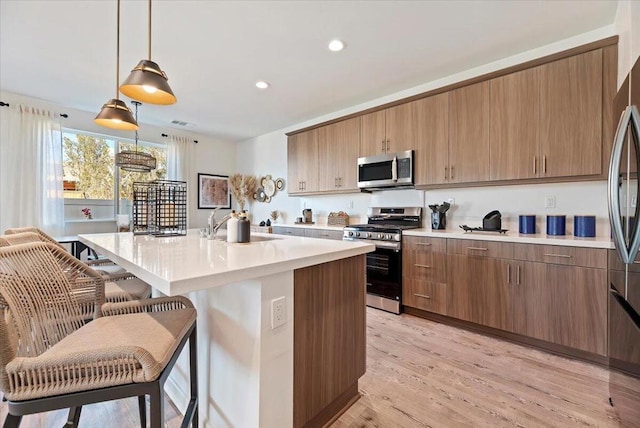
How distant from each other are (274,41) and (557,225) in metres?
3.01

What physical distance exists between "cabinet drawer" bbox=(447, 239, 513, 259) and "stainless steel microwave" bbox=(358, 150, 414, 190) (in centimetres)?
90

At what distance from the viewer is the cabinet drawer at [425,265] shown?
9.54 ft

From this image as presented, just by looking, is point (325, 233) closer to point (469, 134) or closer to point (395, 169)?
point (395, 169)

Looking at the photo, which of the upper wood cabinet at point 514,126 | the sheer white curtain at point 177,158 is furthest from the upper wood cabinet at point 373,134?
the sheer white curtain at point 177,158

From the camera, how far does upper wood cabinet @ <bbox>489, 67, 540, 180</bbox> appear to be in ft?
8.40

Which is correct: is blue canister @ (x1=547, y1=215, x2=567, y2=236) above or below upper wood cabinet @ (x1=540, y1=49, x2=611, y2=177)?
below

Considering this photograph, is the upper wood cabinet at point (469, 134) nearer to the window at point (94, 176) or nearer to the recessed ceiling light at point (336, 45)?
the recessed ceiling light at point (336, 45)

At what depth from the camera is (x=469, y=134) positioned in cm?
294

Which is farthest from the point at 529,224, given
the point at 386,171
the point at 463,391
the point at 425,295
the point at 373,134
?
the point at 373,134

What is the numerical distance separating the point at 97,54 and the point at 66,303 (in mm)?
2717

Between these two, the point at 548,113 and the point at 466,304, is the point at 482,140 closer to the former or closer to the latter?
the point at 548,113

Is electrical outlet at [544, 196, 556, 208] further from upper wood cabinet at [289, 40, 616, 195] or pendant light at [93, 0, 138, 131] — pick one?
pendant light at [93, 0, 138, 131]

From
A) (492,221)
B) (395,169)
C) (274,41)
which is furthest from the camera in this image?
(395,169)

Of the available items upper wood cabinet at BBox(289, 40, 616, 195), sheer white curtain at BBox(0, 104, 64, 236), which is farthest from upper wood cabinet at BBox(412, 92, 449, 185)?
sheer white curtain at BBox(0, 104, 64, 236)
